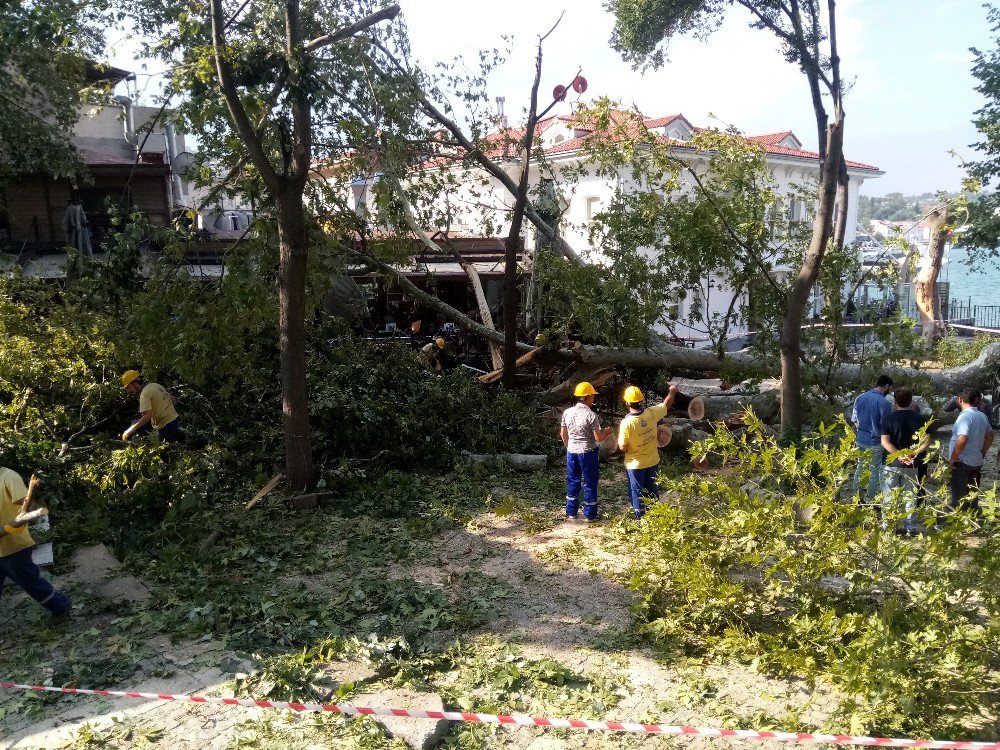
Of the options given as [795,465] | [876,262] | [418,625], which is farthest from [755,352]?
[418,625]

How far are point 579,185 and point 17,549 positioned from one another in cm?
1976

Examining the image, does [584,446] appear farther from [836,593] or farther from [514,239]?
[514,239]

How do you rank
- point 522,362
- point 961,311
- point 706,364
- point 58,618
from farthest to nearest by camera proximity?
1. point 961,311
2. point 522,362
3. point 706,364
4. point 58,618

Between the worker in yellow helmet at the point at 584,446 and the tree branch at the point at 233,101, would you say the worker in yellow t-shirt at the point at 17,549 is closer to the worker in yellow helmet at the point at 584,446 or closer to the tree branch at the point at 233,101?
the tree branch at the point at 233,101

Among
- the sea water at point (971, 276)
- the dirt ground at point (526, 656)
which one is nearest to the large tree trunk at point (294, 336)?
the dirt ground at point (526, 656)

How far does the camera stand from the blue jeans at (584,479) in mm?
7434

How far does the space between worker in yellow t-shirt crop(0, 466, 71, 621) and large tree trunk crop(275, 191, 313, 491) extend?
2.90 m

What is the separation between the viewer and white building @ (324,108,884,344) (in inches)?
428

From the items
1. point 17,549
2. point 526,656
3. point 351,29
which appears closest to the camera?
point 526,656

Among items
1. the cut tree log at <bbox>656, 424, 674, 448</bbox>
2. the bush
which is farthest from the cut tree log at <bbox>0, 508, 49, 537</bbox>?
the cut tree log at <bbox>656, 424, 674, 448</bbox>

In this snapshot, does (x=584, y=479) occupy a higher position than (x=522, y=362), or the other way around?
(x=522, y=362)

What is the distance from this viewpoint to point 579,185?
22.9m

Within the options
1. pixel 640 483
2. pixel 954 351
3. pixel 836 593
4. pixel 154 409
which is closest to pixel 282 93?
pixel 154 409

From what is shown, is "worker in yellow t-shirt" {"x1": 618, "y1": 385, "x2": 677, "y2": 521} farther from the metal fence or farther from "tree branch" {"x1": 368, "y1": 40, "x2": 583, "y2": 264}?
the metal fence
